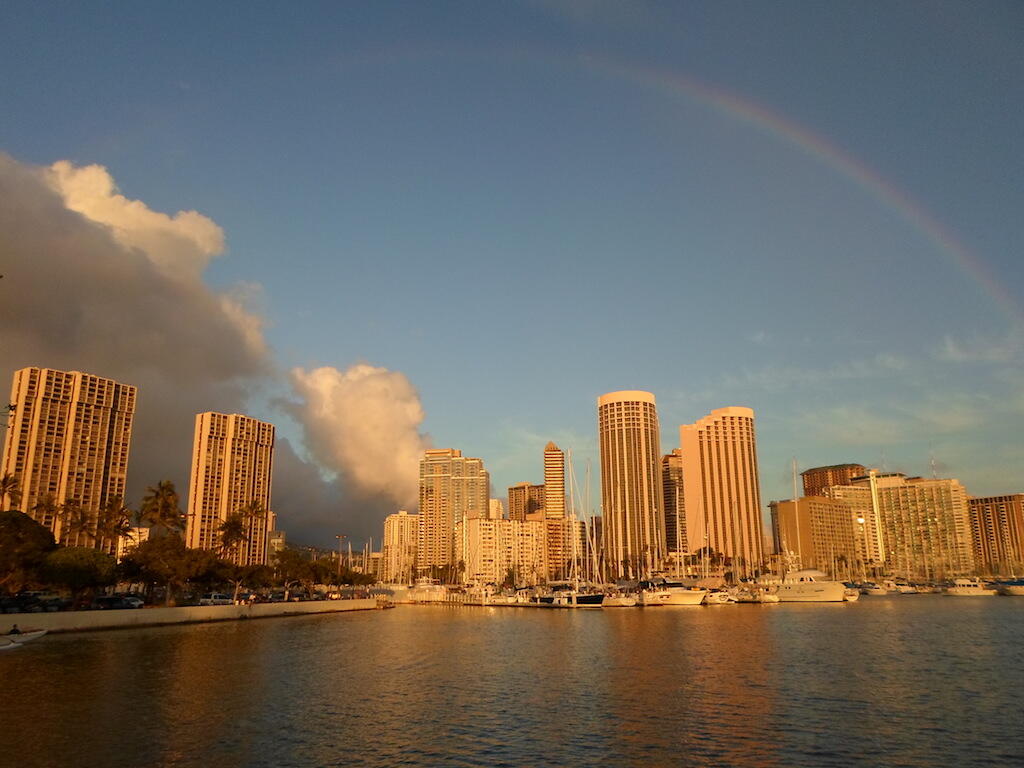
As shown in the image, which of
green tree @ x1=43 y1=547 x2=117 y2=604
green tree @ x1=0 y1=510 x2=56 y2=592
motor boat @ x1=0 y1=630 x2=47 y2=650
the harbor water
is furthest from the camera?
green tree @ x1=43 y1=547 x2=117 y2=604

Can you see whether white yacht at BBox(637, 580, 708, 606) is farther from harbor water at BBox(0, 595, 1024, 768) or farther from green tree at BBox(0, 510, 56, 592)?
green tree at BBox(0, 510, 56, 592)

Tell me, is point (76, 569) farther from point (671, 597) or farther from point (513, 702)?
point (671, 597)

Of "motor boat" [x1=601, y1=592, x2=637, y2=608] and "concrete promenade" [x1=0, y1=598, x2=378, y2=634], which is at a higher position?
"concrete promenade" [x1=0, y1=598, x2=378, y2=634]

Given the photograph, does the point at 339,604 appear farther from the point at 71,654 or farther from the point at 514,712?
the point at 514,712

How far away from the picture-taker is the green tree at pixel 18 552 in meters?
92.7

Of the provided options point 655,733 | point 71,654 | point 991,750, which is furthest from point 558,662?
point 71,654

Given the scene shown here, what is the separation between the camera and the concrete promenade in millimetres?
89438

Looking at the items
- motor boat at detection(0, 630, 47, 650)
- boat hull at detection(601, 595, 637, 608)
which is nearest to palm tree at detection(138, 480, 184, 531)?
motor boat at detection(0, 630, 47, 650)

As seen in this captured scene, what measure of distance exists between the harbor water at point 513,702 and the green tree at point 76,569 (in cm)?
1075

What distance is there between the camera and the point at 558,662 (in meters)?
A: 71.2

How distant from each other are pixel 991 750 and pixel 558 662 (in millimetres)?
40922

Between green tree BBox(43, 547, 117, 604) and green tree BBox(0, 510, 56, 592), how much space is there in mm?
1547

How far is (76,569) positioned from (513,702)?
7433 cm

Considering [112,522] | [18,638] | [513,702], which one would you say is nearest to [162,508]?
[112,522]
